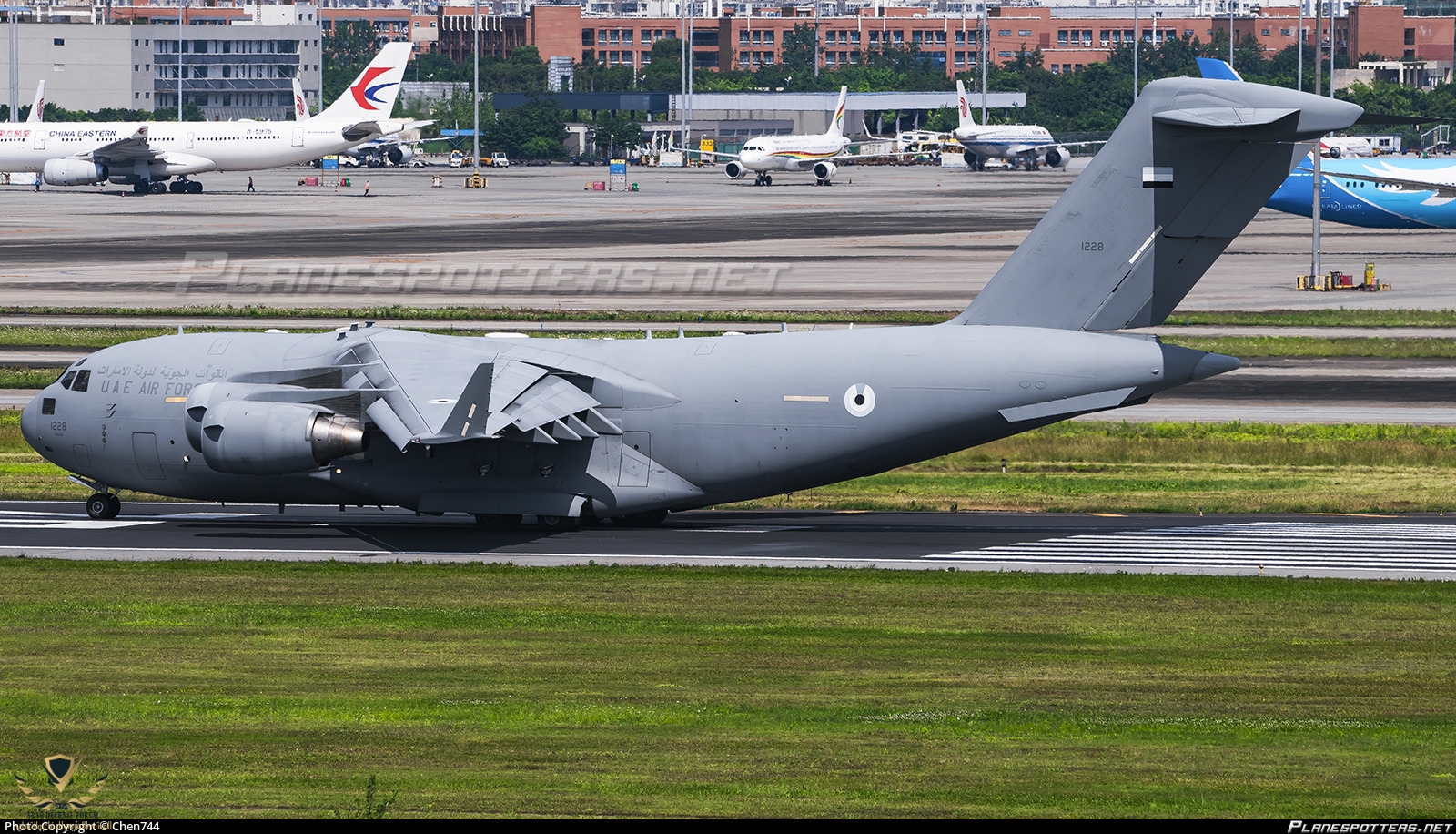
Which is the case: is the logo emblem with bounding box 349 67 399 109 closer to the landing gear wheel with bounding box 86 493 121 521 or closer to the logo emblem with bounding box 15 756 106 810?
the landing gear wheel with bounding box 86 493 121 521

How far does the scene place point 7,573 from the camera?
26.5 m

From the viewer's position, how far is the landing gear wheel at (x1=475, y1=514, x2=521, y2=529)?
31.7m

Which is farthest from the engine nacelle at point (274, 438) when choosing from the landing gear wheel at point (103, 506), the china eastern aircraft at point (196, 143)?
the china eastern aircraft at point (196, 143)

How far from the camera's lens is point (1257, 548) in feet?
94.3

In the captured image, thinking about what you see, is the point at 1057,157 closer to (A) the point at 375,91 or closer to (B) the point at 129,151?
(A) the point at 375,91

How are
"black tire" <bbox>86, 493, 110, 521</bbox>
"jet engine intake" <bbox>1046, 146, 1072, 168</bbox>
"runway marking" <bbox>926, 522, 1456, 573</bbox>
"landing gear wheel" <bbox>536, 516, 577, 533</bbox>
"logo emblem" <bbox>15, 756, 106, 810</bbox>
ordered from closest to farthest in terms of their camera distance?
Answer: "logo emblem" <bbox>15, 756, 106, 810</bbox> → "runway marking" <bbox>926, 522, 1456, 573</bbox> → "landing gear wheel" <bbox>536, 516, 577, 533</bbox> → "black tire" <bbox>86, 493, 110, 521</bbox> → "jet engine intake" <bbox>1046, 146, 1072, 168</bbox>

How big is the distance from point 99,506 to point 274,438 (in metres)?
6.14

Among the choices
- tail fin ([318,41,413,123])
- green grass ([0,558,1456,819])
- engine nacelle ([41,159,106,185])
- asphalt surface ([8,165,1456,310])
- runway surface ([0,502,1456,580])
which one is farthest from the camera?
tail fin ([318,41,413,123])

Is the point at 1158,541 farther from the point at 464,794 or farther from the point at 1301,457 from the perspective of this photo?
the point at 464,794

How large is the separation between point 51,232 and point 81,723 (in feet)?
299

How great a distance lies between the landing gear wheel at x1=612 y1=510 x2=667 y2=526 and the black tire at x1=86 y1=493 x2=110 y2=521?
9.74 meters

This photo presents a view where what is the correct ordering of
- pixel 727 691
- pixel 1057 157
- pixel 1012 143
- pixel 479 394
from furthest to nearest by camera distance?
pixel 1012 143
pixel 1057 157
pixel 479 394
pixel 727 691

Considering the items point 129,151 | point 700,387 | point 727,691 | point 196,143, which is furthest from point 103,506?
point 196,143

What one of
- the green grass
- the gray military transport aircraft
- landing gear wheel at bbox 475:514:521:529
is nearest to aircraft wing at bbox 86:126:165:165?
the gray military transport aircraft
